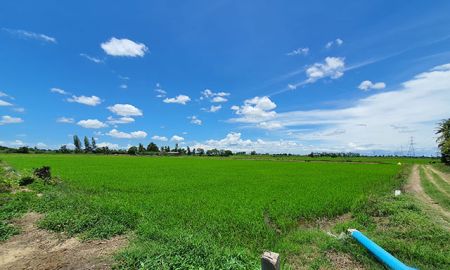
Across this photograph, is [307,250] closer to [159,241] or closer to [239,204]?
[159,241]

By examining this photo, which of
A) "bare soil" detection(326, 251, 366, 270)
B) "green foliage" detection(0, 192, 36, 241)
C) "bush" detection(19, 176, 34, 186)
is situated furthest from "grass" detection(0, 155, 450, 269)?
"bush" detection(19, 176, 34, 186)

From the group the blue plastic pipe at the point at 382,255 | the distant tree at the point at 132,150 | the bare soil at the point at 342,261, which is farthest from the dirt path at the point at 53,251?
the distant tree at the point at 132,150

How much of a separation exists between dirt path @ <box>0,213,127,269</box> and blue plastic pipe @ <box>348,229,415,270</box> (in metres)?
5.18

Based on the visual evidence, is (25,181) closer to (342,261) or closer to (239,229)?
(239,229)

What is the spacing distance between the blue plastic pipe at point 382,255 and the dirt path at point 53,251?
518 centimetres

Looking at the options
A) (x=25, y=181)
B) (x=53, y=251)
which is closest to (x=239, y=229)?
(x=53, y=251)

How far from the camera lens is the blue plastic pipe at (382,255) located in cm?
454

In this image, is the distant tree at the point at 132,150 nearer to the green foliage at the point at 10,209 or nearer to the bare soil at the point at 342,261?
the green foliage at the point at 10,209

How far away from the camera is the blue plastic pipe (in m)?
4.54

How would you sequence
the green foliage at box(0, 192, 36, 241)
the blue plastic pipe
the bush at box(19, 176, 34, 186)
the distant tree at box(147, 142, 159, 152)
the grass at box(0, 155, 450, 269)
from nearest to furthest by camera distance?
1. the blue plastic pipe
2. the grass at box(0, 155, 450, 269)
3. the green foliage at box(0, 192, 36, 241)
4. the bush at box(19, 176, 34, 186)
5. the distant tree at box(147, 142, 159, 152)

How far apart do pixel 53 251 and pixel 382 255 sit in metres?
6.96

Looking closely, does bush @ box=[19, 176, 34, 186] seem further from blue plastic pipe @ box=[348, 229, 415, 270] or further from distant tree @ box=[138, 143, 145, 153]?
distant tree @ box=[138, 143, 145, 153]

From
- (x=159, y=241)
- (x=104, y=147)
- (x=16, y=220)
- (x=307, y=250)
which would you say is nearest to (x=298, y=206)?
(x=307, y=250)

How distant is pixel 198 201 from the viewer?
11453 mm
